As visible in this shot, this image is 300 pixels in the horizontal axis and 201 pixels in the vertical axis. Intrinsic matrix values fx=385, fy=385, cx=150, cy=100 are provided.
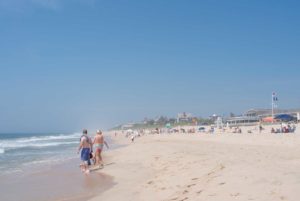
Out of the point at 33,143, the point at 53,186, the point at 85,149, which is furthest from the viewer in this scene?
the point at 33,143

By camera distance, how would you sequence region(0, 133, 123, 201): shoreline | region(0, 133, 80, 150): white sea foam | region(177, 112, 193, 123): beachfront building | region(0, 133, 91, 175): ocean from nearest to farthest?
Result: region(0, 133, 123, 201): shoreline → region(0, 133, 91, 175): ocean → region(0, 133, 80, 150): white sea foam → region(177, 112, 193, 123): beachfront building

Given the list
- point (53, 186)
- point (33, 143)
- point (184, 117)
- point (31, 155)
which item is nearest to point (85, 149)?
point (53, 186)

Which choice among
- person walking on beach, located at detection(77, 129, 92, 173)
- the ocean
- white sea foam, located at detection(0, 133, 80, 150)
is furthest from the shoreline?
white sea foam, located at detection(0, 133, 80, 150)

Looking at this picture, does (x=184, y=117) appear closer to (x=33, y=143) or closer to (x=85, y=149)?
(x=33, y=143)

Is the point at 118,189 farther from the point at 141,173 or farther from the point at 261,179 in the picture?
the point at 261,179

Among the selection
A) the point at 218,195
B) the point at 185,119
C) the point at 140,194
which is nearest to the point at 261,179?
the point at 218,195

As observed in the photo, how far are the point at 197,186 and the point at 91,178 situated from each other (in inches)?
199

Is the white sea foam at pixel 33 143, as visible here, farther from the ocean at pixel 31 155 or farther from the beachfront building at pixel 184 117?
the beachfront building at pixel 184 117

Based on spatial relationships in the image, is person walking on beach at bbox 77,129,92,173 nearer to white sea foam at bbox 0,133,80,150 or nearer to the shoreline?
the shoreline

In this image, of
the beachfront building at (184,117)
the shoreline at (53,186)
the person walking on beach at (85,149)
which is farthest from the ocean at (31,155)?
the beachfront building at (184,117)

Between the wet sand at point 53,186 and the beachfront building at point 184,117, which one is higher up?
the beachfront building at point 184,117

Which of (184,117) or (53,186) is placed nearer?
(53,186)

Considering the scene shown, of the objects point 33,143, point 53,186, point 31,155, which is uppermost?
point 53,186

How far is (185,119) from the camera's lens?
148 m
